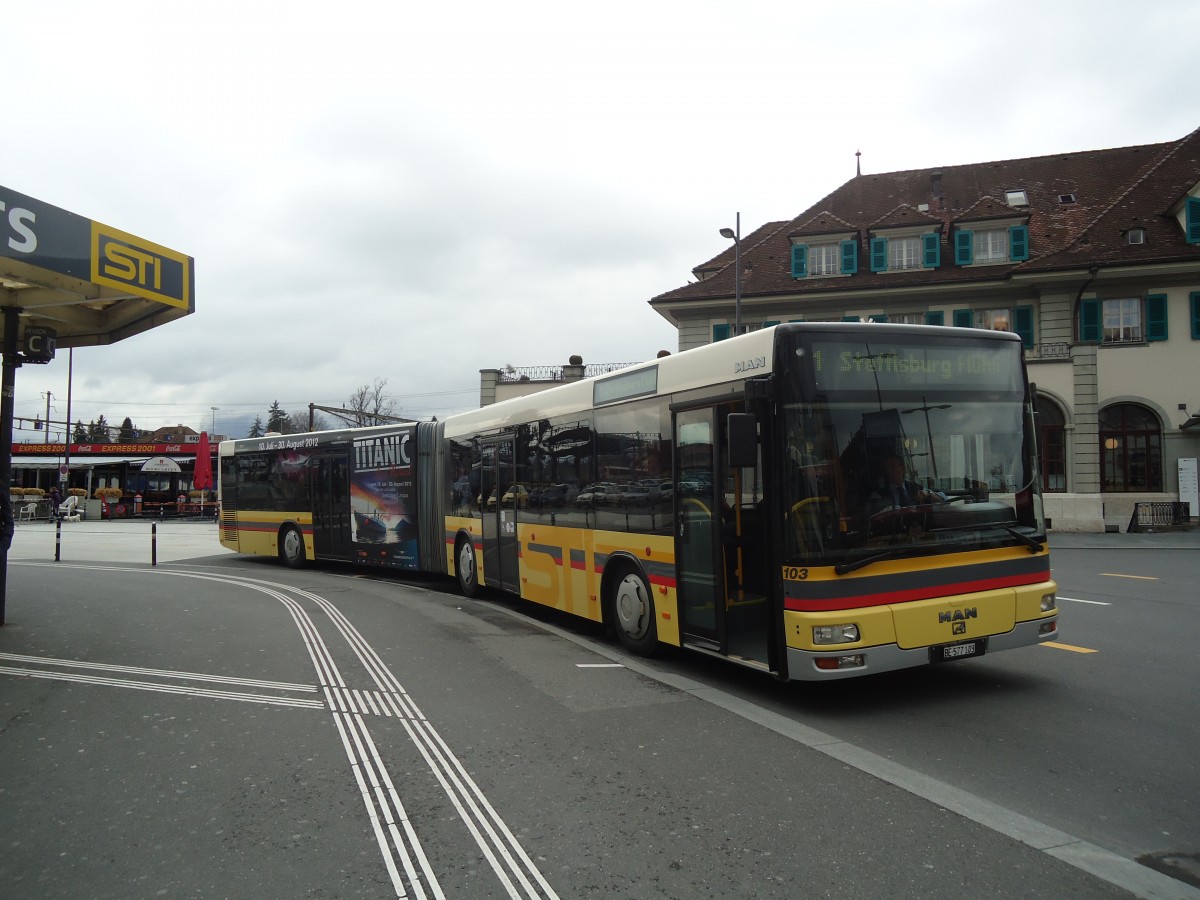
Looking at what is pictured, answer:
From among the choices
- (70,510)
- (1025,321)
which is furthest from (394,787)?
(70,510)

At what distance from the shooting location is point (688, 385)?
7.76m

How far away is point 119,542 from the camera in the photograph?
28.6 m

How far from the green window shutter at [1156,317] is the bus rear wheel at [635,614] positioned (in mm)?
27385

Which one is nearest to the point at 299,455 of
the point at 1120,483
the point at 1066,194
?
the point at 1120,483

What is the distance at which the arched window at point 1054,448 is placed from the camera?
1154 inches

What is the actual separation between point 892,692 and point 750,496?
2003 mm

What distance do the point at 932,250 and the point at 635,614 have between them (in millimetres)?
29305

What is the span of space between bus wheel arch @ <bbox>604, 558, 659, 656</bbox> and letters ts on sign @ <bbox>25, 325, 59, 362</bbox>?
7.83 meters

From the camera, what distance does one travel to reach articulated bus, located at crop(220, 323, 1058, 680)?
6.24m

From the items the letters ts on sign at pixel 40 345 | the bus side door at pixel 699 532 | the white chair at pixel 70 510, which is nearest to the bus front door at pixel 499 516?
the bus side door at pixel 699 532

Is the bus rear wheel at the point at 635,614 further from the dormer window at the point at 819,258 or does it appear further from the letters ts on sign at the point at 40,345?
the dormer window at the point at 819,258

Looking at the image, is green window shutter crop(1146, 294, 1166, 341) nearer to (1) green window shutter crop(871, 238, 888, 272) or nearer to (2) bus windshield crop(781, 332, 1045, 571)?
(1) green window shutter crop(871, 238, 888, 272)

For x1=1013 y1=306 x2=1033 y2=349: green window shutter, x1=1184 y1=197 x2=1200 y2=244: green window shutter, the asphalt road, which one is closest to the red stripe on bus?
the asphalt road

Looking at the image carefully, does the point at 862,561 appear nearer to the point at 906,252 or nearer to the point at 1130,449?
the point at 1130,449
